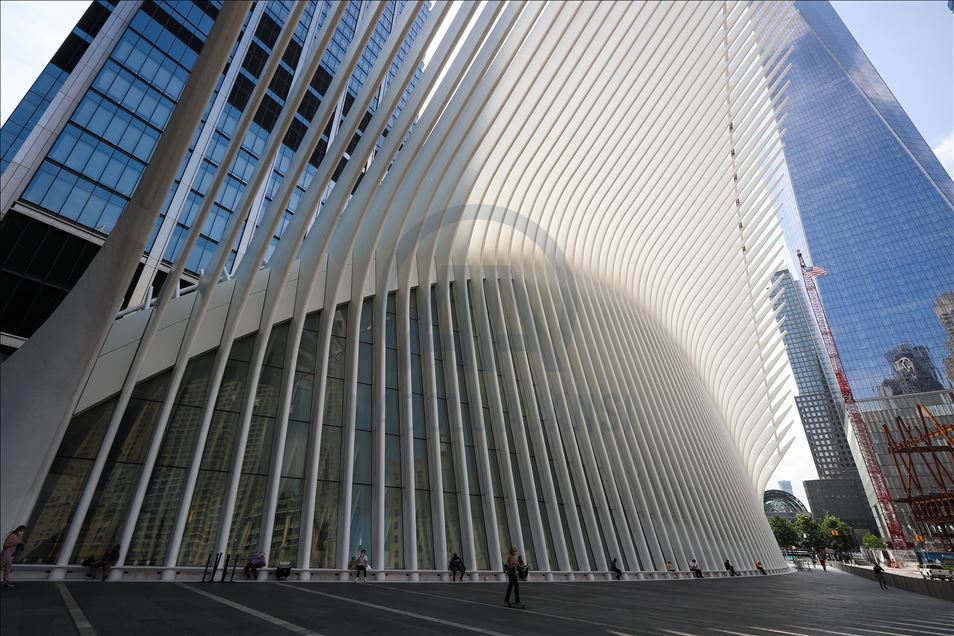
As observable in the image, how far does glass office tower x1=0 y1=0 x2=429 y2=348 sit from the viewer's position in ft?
62.8

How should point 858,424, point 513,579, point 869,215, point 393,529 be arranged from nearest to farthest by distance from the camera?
point 513,579 < point 393,529 < point 858,424 < point 869,215

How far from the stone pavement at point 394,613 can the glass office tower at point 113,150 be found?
15.9 meters

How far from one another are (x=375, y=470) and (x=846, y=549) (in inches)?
4190

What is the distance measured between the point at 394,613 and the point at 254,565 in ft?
19.3

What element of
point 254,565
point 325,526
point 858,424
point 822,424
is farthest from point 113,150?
point 822,424

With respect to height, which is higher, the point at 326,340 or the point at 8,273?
the point at 8,273

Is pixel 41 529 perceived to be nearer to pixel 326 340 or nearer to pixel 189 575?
pixel 189 575

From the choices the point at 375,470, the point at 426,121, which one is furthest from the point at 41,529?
the point at 426,121

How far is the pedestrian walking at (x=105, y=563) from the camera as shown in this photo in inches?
376

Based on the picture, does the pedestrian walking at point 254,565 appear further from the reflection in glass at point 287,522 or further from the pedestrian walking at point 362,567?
the pedestrian walking at point 362,567

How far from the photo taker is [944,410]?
7100 centimetres

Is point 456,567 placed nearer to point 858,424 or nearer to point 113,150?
point 113,150

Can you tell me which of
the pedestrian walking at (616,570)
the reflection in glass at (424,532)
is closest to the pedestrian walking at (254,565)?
the reflection in glass at (424,532)

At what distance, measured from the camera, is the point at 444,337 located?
17.7m
